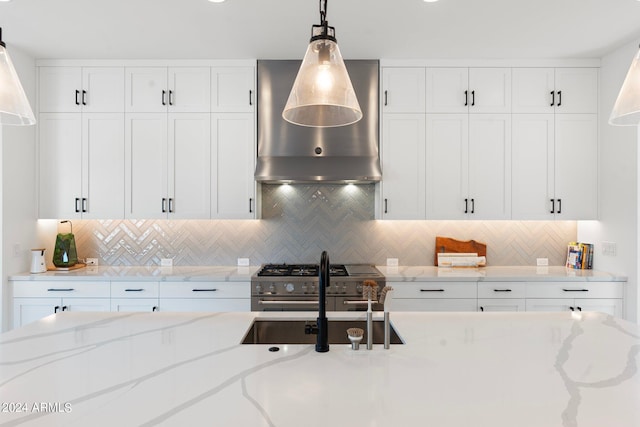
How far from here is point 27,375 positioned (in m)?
1.23

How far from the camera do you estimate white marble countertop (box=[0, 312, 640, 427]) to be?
0.99 metres

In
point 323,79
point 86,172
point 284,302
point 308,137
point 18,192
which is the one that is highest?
point 308,137

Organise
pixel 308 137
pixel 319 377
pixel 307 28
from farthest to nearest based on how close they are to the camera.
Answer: pixel 308 137
pixel 307 28
pixel 319 377

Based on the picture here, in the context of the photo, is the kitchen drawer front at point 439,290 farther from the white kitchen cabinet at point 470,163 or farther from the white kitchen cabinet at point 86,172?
the white kitchen cabinet at point 86,172

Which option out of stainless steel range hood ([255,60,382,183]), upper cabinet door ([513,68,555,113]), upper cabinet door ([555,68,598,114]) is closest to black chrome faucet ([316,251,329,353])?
stainless steel range hood ([255,60,382,183])

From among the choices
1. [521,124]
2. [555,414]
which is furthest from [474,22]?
[555,414]

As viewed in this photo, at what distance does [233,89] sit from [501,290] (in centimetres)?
275

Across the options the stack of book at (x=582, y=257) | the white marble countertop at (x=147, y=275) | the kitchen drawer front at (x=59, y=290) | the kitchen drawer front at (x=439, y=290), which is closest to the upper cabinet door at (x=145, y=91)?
the white marble countertop at (x=147, y=275)

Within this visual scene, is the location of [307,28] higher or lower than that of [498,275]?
higher

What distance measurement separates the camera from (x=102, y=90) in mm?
3424

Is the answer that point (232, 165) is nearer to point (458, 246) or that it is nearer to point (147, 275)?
point (147, 275)

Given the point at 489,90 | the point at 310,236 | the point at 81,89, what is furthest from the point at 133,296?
the point at 489,90

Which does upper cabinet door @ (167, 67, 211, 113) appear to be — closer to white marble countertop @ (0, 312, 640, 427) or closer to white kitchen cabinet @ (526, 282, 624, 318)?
white marble countertop @ (0, 312, 640, 427)

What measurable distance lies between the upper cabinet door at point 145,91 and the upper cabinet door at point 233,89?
1.40ft
